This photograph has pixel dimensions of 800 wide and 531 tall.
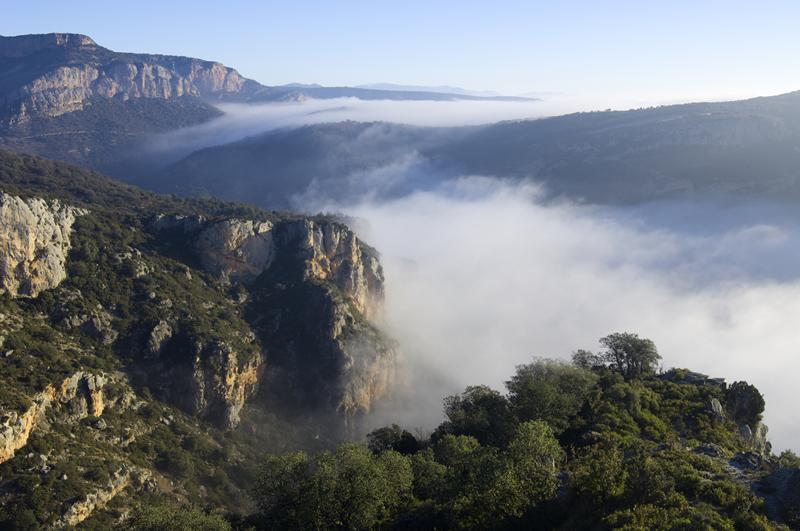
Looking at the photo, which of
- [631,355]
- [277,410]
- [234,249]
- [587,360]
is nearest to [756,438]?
[631,355]

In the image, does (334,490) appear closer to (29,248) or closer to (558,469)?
(558,469)

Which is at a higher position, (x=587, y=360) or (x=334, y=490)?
(x=334, y=490)

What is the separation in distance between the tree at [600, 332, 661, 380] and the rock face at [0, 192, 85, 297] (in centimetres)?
11044

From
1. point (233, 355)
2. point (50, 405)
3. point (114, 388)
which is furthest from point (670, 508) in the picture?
point (233, 355)

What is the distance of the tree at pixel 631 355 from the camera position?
96.1 m

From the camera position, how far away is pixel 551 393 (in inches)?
2717

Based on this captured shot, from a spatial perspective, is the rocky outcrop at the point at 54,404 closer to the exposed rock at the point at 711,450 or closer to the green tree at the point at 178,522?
the green tree at the point at 178,522

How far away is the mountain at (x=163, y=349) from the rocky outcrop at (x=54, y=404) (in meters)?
0.21

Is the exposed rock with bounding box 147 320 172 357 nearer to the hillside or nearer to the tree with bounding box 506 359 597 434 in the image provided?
the hillside

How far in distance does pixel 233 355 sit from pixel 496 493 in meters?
99.9

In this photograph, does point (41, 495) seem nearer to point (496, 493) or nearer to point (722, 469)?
point (496, 493)

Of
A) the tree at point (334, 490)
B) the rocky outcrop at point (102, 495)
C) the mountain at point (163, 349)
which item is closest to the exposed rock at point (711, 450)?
the tree at point (334, 490)

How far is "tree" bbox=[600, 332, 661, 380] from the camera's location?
96062 mm

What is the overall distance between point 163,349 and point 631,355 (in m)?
94.1
